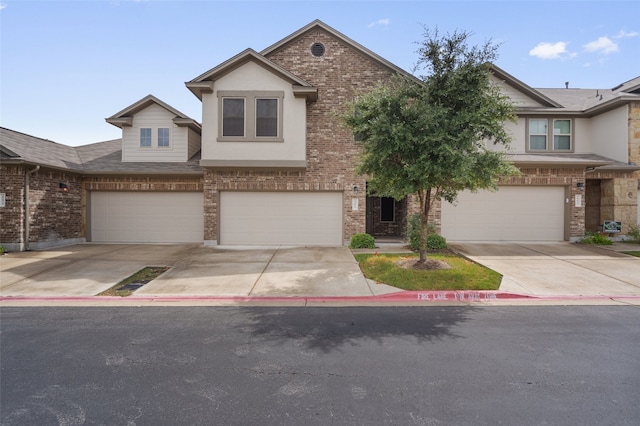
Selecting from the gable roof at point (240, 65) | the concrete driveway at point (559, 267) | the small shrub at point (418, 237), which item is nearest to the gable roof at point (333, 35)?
the gable roof at point (240, 65)

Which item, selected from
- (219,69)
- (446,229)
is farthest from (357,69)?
(446,229)

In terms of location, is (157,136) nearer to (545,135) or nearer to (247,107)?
(247,107)

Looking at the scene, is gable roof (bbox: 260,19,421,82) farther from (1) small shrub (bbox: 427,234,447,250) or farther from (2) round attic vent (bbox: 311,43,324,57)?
(1) small shrub (bbox: 427,234,447,250)

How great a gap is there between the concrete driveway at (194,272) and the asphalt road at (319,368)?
5.12 feet

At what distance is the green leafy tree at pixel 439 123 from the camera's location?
28.6ft

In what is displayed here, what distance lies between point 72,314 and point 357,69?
524 inches

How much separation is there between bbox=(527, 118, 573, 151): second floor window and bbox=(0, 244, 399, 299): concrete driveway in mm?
10347

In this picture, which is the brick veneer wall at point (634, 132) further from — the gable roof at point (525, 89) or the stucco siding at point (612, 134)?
the gable roof at point (525, 89)

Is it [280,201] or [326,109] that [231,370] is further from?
[326,109]

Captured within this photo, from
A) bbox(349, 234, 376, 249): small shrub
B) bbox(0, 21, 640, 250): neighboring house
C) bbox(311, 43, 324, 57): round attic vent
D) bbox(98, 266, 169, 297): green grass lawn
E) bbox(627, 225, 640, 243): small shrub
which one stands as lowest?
bbox(98, 266, 169, 297): green grass lawn

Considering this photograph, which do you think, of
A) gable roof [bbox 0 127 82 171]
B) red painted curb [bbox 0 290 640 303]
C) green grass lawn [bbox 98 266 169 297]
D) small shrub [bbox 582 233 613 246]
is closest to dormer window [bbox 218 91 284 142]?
green grass lawn [bbox 98 266 169 297]

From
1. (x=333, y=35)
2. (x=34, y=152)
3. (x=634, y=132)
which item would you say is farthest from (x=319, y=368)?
(x=634, y=132)

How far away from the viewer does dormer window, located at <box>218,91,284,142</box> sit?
46.6 ft

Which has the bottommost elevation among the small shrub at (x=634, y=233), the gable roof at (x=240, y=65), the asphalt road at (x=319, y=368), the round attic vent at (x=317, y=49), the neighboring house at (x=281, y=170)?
the asphalt road at (x=319, y=368)
